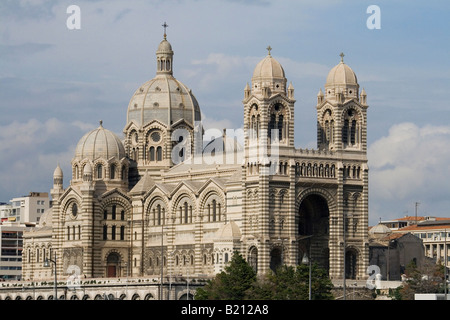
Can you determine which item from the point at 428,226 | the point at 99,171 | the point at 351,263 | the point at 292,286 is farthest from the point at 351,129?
the point at 428,226

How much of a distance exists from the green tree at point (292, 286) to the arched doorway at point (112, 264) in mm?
31980

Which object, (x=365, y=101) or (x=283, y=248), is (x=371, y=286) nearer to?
(x=283, y=248)

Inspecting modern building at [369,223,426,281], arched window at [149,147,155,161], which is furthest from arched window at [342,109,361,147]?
arched window at [149,147,155,161]

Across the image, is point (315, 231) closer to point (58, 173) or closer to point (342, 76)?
point (342, 76)

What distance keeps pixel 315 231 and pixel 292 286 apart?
71.0ft

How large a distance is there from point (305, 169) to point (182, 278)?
50.6 ft

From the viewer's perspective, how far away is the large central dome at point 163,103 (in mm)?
146750

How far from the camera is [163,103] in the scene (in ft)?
481

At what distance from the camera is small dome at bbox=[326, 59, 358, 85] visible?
128725 millimetres

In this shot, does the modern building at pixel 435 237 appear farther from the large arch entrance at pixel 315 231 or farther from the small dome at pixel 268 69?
the small dome at pixel 268 69

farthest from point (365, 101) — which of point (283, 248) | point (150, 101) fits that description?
point (150, 101)

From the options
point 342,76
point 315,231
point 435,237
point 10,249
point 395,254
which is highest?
point 342,76

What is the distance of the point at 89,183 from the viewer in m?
141
